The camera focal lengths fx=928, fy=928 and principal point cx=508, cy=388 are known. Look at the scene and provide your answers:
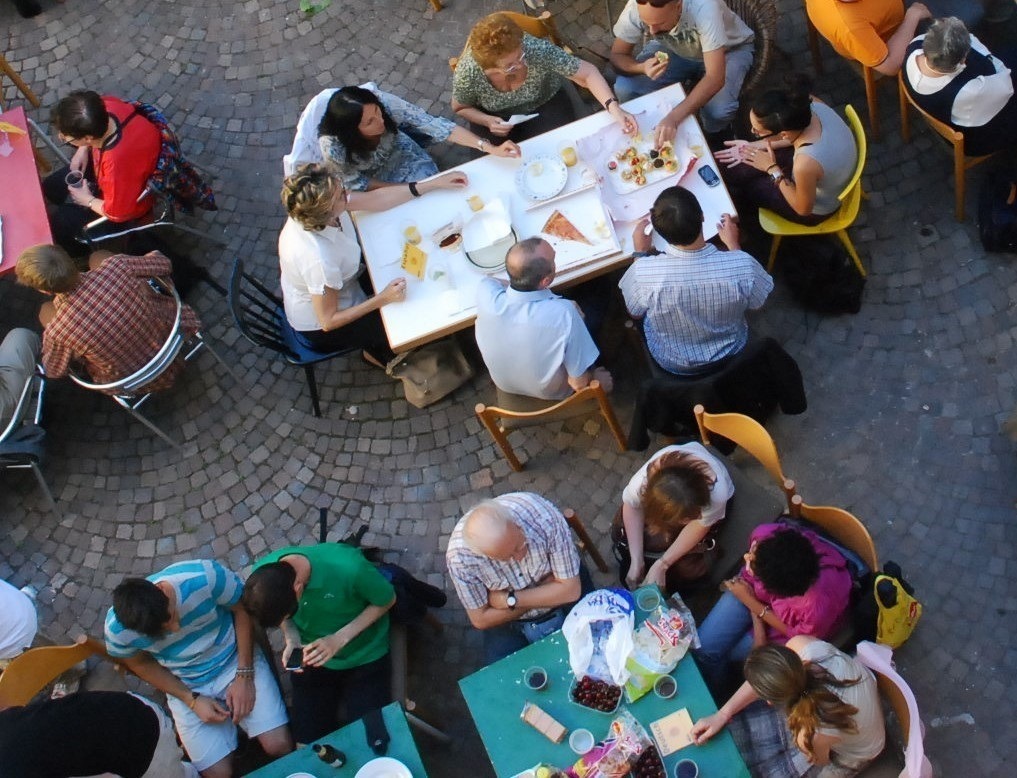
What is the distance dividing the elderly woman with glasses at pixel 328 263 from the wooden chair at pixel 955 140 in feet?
9.11

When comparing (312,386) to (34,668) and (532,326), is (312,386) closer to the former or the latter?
(532,326)

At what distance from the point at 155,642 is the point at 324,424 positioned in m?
1.98

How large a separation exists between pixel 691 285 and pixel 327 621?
2494 millimetres

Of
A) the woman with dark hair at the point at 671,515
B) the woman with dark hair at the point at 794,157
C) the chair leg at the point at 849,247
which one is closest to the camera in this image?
the woman with dark hair at the point at 671,515

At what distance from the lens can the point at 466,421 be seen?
6.06m

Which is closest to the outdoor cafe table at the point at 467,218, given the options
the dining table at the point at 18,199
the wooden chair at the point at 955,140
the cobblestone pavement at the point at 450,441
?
the cobblestone pavement at the point at 450,441

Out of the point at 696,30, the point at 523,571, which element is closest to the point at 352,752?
the point at 523,571

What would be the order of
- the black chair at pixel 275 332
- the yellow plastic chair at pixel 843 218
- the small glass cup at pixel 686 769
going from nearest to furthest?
the small glass cup at pixel 686 769 → the yellow plastic chair at pixel 843 218 → the black chair at pixel 275 332

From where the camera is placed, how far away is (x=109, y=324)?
18.2 feet

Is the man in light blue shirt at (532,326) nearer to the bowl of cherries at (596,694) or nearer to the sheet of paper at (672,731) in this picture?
the bowl of cherries at (596,694)

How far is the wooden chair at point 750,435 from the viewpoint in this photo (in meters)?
4.36

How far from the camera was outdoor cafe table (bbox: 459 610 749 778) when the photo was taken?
4.01 metres

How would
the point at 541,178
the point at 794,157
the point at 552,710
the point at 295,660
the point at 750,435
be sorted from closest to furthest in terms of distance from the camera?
1. the point at 552,710
2. the point at 750,435
3. the point at 295,660
4. the point at 794,157
5. the point at 541,178

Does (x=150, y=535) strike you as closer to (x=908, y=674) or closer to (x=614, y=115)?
(x=614, y=115)
